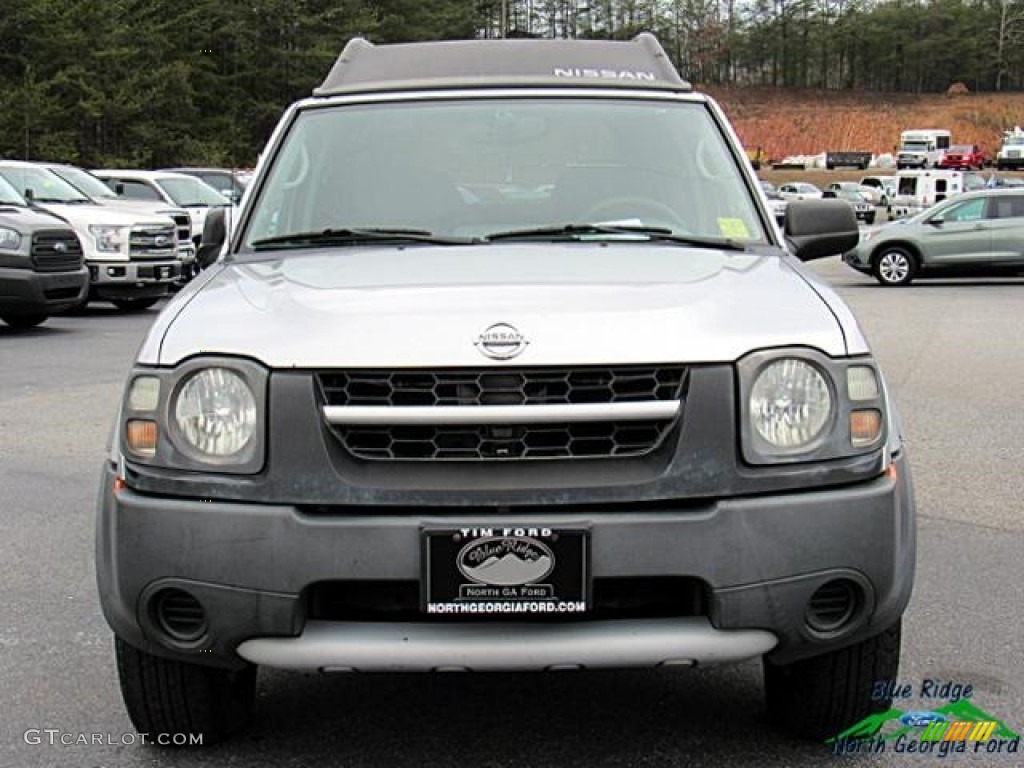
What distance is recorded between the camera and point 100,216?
52.8 feet

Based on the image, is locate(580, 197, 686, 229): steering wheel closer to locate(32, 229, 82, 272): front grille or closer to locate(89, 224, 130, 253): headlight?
locate(32, 229, 82, 272): front grille

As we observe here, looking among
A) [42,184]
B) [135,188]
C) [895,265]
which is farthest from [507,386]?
[895,265]

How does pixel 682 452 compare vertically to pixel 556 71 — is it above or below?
below

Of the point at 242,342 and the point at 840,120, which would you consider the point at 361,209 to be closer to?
the point at 242,342

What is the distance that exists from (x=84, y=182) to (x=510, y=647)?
17.0 m

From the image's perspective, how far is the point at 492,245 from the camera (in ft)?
12.6

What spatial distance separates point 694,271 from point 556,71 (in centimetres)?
181

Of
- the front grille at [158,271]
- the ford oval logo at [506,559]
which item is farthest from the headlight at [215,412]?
the front grille at [158,271]

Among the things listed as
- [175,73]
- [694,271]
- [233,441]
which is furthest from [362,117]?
[175,73]

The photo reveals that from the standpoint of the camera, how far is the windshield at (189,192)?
810 inches

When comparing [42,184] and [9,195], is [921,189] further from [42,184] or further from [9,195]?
[9,195]

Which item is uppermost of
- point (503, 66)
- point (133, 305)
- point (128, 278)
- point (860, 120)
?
point (503, 66)

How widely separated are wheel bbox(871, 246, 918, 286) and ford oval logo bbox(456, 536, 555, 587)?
2028cm

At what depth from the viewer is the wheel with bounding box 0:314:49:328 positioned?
14.4m
